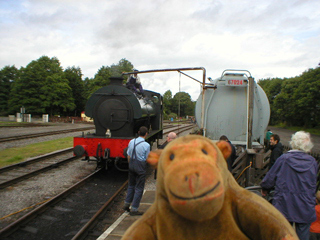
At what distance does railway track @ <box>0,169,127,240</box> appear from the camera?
3766 mm

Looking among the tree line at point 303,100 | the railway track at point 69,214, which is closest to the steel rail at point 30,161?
the railway track at point 69,214

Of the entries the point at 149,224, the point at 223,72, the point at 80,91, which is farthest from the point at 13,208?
the point at 80,91

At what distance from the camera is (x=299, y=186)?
100 inches

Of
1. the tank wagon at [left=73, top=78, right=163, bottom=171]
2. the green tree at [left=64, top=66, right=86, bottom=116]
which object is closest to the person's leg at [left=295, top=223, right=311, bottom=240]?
the tank wagon at [left=73, top=78, right=163, bottom=171]

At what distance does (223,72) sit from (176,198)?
554 centimetres

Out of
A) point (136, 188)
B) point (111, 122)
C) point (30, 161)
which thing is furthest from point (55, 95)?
point (136, 188)

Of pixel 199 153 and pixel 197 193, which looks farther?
pixel 199 153

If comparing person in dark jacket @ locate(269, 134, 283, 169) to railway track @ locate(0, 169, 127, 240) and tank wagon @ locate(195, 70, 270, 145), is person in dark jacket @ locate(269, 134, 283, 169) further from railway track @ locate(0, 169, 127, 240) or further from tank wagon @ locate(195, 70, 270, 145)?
railway track @ locate(0, 169, 127, 240)

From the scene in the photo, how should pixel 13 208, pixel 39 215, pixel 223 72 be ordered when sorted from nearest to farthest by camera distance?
pixel 39 215
pixel 13 208
pixel 223 72

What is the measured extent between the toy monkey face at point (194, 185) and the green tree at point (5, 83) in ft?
193

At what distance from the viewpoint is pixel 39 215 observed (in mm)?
4430

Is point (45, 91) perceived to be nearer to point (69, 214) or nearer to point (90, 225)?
point (69, 214)

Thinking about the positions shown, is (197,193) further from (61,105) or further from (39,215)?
(61,105)

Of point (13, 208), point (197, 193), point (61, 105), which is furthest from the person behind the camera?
point (61, 105)
